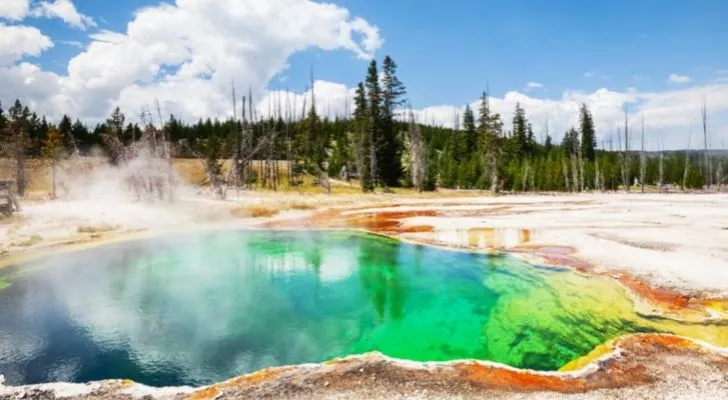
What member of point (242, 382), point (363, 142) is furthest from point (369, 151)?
point (242, 382)

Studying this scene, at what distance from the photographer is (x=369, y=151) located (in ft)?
184

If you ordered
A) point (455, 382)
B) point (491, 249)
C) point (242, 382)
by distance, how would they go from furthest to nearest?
point (491, 249), point (242, 382), point (455, 382)

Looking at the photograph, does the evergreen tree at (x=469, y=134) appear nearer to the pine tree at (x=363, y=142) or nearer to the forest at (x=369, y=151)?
the forest at (x=369, y=151)

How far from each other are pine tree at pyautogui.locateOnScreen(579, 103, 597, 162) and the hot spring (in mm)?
85094

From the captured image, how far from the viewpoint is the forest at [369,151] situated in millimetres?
48312

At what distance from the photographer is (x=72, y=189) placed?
43625mm

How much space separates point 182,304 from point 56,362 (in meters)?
4.25

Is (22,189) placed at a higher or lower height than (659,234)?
higher

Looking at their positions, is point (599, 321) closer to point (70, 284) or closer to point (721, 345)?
point (721, 345)

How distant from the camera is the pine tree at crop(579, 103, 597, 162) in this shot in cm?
9231

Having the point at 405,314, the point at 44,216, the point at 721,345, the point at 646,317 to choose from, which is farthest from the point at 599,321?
the point at 44,216

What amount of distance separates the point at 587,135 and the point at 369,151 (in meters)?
59.5

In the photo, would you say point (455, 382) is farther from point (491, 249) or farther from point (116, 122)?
point (116, 122)

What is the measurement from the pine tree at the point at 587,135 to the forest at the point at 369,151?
0.68ft
